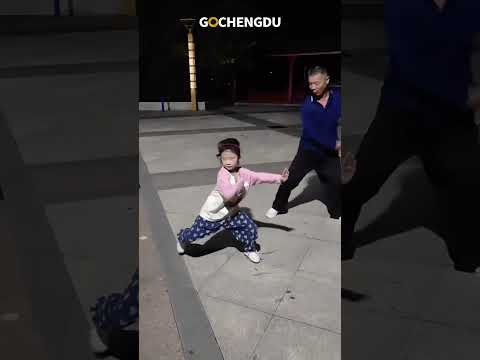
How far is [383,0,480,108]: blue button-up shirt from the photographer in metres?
1.77

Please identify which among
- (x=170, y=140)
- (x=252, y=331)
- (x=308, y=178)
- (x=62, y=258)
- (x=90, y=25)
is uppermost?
(x=90, y=25)

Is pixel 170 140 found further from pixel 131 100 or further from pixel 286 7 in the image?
pixel 286 7

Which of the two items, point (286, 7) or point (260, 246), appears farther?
point (260, 246)

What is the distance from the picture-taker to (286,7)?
6.22 ft

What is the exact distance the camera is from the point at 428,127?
2164 millimetres

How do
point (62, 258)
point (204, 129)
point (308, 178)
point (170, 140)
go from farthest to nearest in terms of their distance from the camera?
point (170, 140), point (204, 129), point (308, 178), point (62, 258)

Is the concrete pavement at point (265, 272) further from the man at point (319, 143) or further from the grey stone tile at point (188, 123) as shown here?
the man at point (319, 143)

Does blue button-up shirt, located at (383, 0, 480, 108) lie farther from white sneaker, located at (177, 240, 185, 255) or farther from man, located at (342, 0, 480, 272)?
white sneaker, located at (177, 240, 185, 255)

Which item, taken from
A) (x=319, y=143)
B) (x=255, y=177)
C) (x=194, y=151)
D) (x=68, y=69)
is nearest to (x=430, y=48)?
(x=319, y=143)

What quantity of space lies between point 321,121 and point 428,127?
0.58 m

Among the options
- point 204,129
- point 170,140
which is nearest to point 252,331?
point 204,129

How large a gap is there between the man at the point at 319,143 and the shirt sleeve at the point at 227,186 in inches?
24.2

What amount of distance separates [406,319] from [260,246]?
0.89 metres

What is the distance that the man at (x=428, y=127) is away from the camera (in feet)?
6.10
